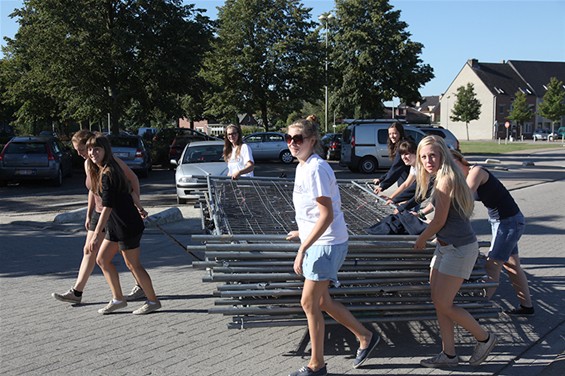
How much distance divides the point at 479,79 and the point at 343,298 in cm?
8852

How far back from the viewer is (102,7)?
24.7 meters

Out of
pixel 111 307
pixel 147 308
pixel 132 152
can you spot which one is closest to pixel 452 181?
pixel 147 308

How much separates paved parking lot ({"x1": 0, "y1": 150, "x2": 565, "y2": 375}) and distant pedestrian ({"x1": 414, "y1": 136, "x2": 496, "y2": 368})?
0.69ft

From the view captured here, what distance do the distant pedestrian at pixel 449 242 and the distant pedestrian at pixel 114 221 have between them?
9.26 ft

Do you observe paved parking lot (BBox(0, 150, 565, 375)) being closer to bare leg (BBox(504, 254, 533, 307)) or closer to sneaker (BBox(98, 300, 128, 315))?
sneaker (BBox(98, 300, 128, 315))

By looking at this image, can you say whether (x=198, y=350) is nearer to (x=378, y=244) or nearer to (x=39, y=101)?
(x=378, y=244)

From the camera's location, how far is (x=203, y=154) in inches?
604

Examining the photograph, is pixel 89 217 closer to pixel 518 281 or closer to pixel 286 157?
pixel 518 281

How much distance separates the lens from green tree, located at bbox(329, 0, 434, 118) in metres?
46.9

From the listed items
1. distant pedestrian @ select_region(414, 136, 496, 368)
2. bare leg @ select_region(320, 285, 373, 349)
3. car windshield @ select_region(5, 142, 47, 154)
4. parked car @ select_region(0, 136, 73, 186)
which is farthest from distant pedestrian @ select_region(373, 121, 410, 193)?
car windshield @ select_region(5, 142, 47, 154)

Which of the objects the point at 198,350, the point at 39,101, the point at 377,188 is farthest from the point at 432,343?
the point at 39,101

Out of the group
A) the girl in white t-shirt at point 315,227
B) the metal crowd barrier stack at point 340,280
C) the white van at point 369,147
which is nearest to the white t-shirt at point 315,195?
the girl in white t-shirt at point 315,227

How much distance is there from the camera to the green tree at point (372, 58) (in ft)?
154

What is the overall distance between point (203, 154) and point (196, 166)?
0.86m
